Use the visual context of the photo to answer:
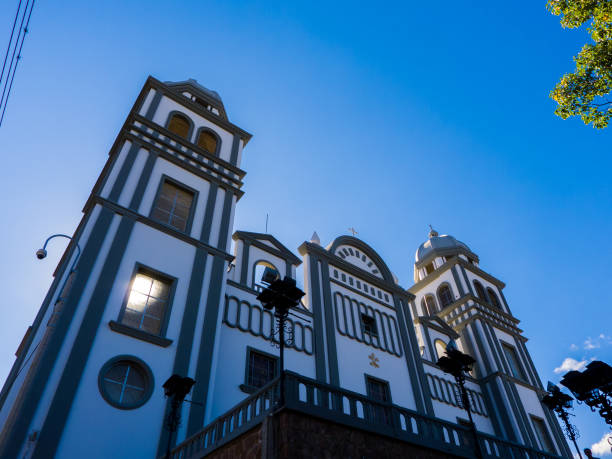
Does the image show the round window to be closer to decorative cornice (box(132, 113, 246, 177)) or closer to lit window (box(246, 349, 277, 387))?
lit window (box(246, 349, 277, 387))

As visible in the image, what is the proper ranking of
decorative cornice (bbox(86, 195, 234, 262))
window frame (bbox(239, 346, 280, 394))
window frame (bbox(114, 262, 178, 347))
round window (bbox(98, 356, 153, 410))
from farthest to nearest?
decorative cornice (bbox(86, 195, 234, 262))
window frame (bbox(239, 346, 280, 394))
window frame (bbox(114, 262, 178, 347))
round window (bbox(98, 356, 153, 410))

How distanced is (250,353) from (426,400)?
8785 millimetres

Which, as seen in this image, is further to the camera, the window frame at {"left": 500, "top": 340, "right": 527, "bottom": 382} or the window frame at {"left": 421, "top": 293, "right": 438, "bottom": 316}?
the window frame at {"left": 421, "top": 293, "right": 438, "bottom": 316}

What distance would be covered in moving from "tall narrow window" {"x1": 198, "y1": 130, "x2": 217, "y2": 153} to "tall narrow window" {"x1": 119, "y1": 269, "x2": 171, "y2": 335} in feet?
24.8

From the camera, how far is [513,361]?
26812mm

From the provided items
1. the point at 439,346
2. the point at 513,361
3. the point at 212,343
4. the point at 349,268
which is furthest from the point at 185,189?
the point at 513,361

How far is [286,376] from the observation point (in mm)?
8695

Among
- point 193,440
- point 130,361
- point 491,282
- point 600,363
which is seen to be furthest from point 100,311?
point 491,282

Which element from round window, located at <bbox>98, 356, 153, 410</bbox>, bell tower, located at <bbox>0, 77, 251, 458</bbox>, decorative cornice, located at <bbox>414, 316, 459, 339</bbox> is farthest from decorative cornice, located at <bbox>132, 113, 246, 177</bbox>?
decorative cornice, located at <bbox>414, 316, 459, 339</bbox>

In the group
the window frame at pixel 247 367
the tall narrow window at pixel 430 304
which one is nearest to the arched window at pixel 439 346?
the tall narrow window at pixel 430 304

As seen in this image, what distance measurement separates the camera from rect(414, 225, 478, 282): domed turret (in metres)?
31.5

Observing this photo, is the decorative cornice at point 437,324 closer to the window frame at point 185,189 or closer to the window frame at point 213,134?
the window frame at point 213,134

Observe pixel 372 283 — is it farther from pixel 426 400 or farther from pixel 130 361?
pixel 130 361

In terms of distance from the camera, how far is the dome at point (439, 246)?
31750 mm
